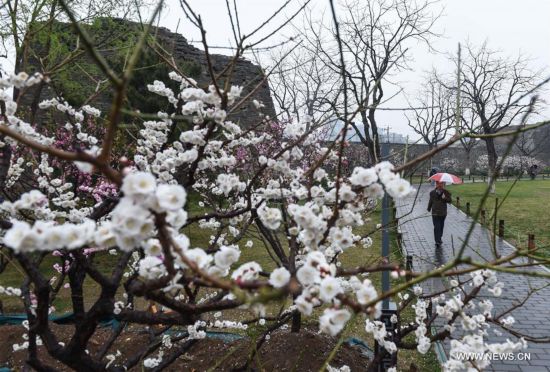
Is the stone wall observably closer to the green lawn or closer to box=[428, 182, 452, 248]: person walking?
box=[428, 182, 452, 248]: person walking

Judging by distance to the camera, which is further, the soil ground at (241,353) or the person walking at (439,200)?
the person walking at (439,200)

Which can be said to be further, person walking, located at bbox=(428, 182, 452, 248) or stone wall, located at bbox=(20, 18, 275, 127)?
person walking, located at bbox=(428, 182, 452, 248)

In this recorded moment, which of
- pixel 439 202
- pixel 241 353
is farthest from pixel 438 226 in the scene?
pixel 241 353

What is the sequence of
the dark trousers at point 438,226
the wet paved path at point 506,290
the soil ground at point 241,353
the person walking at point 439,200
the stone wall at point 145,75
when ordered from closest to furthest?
the soil ground at point 241,353, the wet paved path at point 506,290, the stone wall at point 145,75, the person walking at point 439,200, the dark trousers at point 438,226

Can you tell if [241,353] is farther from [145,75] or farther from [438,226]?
[145,75]

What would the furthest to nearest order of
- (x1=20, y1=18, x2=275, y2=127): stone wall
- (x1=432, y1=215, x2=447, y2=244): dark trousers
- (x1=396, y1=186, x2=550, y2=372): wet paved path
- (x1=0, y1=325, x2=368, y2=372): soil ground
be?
(x1=432, y1=215, x2=447, y2=244): dark trousers → (x1=20, y1=18, x2=275, y2=127): stone wall → (x1=396, y1=186, x2=550, y2=372): wet paved path → (x1=0, y1=325, x2=368, y2=372): soil ground

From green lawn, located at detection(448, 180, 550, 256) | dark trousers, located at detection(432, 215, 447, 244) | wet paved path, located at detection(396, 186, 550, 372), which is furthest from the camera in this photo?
green lawn, located at detection(448, 180, 550, 256)

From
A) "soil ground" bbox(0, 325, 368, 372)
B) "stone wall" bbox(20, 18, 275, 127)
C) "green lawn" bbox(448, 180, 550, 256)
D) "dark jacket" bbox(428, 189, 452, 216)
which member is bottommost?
"green lawn" bbox(448, 180, 550, 256)

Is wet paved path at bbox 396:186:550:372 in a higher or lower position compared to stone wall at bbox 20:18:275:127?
lower

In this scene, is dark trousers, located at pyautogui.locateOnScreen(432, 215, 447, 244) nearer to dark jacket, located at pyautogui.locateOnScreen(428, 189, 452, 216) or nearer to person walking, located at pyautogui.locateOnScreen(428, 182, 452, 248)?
person walking, located at pyautogui.locateOnScreen(428, 182, 452, 248)

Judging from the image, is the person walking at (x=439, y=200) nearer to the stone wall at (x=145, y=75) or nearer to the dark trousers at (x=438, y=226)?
the dark trousers at (x=438, y=226)

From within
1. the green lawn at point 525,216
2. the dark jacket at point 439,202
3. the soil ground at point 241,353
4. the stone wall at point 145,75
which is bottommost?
the green lawn at point 525,216

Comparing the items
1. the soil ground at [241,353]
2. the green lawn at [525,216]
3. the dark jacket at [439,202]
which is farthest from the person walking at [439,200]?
the soil ground at [241,353]

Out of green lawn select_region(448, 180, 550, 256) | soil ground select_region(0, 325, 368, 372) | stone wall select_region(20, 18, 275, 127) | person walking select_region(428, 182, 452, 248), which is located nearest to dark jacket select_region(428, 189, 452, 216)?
person walking select_region(428, 182, 452, 248)
